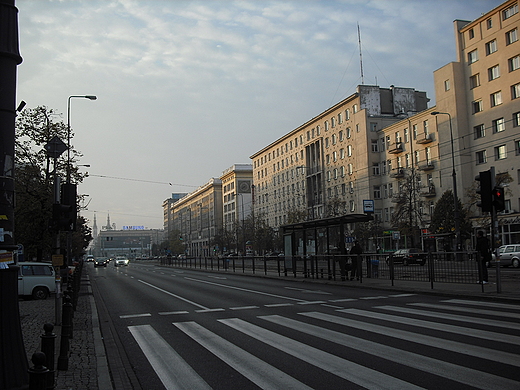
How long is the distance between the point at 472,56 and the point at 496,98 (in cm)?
642

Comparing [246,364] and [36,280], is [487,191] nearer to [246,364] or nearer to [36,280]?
[246,364]

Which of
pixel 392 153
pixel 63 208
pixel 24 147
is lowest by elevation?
pixel 63 208

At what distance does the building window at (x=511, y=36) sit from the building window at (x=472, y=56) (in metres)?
4.55

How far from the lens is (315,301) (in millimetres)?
14781

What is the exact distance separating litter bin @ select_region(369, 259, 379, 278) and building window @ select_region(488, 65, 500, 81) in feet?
122

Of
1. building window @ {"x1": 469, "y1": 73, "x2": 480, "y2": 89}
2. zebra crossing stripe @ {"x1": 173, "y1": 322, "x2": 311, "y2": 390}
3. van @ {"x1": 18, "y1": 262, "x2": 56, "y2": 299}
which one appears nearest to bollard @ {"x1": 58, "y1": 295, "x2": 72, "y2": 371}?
zebra crossing stripe @ {"x1": 173, "y1": 322, "x2": 311, "y2": 390}

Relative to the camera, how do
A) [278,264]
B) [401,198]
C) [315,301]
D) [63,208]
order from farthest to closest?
[401,198] → [278,264] → [315,301] → [63,208]

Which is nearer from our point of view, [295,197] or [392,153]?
[392,153]

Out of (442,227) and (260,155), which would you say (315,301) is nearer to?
(442,227)

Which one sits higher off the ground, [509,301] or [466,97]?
[466,97]

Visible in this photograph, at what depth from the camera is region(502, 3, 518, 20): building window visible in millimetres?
47491

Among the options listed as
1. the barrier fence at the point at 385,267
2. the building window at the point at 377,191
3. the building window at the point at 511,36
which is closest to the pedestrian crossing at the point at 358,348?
the barrier fence at the point at 385,267

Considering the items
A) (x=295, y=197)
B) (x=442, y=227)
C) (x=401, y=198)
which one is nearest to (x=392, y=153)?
(x=401, y=198)

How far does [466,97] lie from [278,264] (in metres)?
35.3
